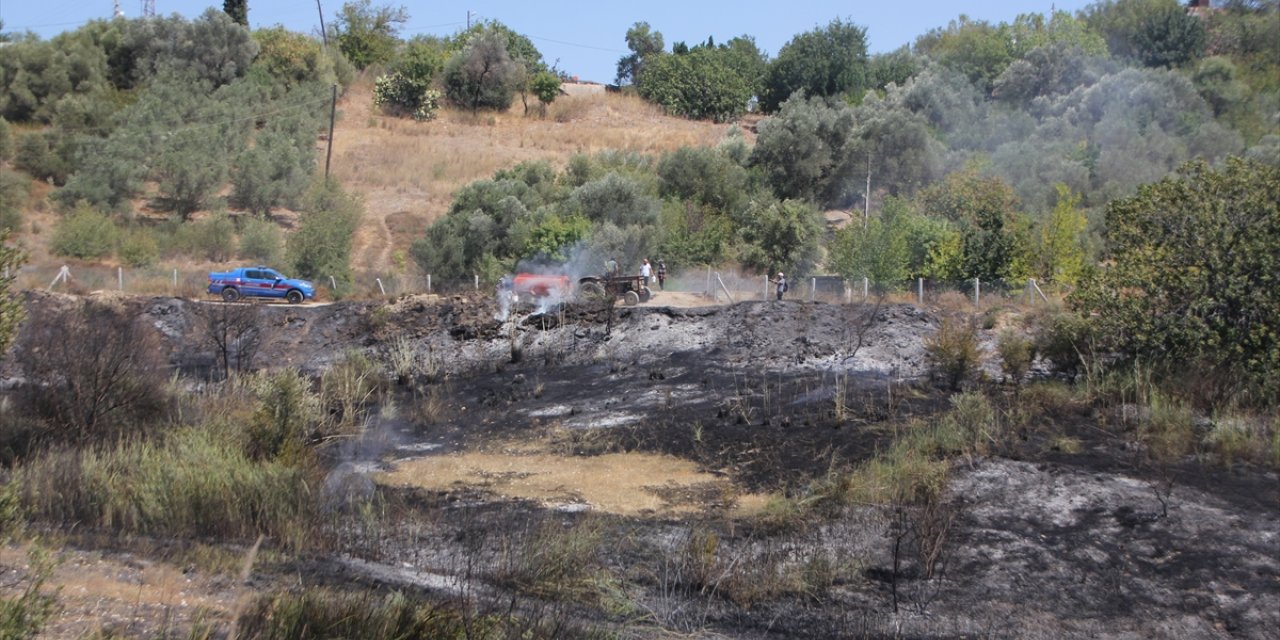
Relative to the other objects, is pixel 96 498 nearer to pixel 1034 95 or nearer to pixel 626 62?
pixel 1034 95

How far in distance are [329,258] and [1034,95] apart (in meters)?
48.9

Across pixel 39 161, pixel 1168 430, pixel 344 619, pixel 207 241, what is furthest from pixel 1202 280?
pixel 39 161

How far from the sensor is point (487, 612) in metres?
8.23

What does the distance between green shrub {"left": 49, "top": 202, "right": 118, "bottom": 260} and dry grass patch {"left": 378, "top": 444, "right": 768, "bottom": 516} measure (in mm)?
31524

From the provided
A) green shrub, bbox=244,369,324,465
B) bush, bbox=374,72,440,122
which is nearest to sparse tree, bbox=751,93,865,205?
bush, bbox=374,72,440,122

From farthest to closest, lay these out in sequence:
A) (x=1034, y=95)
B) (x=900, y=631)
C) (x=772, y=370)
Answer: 1. (x=1034, y=95)
2. (x=772, y=370)
3. (x=900, y=631)

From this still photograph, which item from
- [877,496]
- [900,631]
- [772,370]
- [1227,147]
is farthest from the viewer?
[1227,147]

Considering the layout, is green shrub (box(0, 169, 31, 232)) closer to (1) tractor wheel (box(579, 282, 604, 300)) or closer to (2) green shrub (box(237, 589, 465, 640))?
(1) tractor wheel (box(579, 282, 604, 300))

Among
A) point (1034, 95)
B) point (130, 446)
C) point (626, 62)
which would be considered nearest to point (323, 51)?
point (626, 62)

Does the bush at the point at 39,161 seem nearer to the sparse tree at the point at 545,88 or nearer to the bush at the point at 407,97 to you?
the bush at the point at 407,97

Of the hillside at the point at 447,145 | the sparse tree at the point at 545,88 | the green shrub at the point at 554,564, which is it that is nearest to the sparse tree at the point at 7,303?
the green shrub at the point at 554,564

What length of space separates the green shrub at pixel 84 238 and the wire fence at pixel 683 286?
1.90m

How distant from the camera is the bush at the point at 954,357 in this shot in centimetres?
2330

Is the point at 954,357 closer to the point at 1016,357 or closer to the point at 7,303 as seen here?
the point at 1016,357
